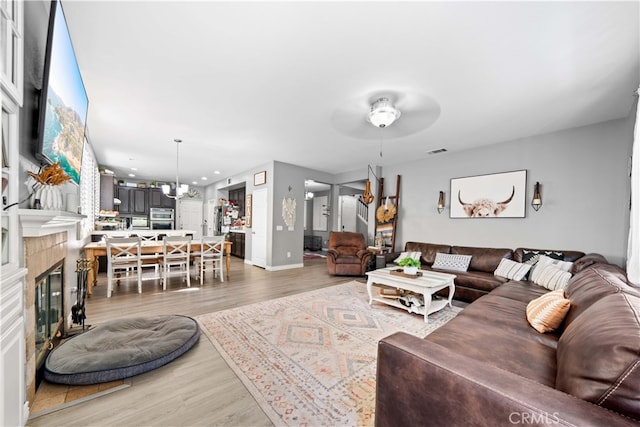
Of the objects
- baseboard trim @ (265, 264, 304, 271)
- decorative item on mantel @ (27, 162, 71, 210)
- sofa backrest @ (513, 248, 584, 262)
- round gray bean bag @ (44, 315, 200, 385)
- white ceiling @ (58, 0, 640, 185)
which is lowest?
baseboard trim @ (265, 264, 304, 271)

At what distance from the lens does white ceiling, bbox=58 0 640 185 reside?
65.8 inches

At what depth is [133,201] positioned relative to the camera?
8367 millimetres

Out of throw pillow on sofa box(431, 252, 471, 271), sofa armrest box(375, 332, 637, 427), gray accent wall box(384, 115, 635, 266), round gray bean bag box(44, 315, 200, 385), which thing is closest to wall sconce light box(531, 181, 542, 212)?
gray accent wall box(384, 115, 635, 266)

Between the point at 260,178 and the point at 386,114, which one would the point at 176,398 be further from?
the point at 260,178

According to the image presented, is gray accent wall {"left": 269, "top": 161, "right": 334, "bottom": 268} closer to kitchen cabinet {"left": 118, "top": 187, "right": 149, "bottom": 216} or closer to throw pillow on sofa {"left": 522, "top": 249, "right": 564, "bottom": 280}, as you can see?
throw pillow on sofa {"left": 522, "top": 249, "right": 564, "bottom": 280}

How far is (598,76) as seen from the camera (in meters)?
2.28

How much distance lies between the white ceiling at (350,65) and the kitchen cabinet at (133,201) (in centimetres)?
533

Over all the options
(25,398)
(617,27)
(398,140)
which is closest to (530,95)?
(617,27)

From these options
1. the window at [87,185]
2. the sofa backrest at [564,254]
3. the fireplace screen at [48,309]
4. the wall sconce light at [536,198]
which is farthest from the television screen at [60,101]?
the wall sconce light at [536,198]

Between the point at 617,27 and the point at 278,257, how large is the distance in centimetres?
571

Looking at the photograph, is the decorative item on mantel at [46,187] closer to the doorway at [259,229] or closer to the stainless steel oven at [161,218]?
the doorway at [259,229]

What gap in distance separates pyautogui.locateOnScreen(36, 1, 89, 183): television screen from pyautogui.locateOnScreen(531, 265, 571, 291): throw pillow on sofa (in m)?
4.55

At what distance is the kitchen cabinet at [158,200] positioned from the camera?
866 cm

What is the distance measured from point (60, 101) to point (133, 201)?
27.3ft
